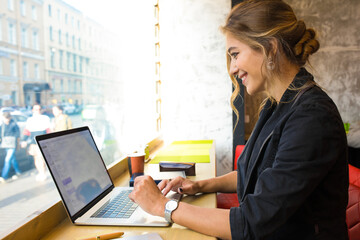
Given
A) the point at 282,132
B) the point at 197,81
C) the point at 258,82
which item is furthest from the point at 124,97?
the point at 282,132

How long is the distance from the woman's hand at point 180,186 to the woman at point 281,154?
25mm

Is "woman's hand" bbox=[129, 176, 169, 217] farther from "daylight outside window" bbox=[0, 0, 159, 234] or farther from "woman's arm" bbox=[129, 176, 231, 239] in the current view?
"daylight outside window" bbox=[0, 0, 159, 234]

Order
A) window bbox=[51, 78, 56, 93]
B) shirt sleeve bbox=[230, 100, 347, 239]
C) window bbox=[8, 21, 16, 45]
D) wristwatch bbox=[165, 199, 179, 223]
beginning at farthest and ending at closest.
A: window bbox=[51, 78, 56, 93] < window bbox=[8, 21, 16, 45] < wristwatch bbox=[165, 199, 179, 223] < shirt sleeve bbox=[230, 100, 347, 239]

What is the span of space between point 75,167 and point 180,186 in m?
0.45

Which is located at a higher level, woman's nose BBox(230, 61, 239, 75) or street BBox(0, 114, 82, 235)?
woman's nose BBox(230, 61, 239, 75)

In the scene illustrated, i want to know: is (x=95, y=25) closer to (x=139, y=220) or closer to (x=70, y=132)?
(x=70, y=132)

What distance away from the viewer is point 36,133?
48.3 inches

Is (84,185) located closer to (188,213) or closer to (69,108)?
(188,213)

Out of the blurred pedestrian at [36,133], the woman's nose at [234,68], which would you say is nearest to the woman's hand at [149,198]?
the blurred pedestrian at [36,133]

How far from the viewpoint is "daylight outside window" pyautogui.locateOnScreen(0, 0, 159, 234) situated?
3.48 feet

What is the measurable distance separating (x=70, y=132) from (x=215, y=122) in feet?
6.95

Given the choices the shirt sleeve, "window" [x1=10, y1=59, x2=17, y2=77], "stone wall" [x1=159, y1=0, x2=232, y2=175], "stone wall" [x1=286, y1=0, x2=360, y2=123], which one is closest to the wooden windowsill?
"window" [x1=10, y1=59, x2=17, y2=77]

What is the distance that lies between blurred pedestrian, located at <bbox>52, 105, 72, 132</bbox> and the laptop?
22 centimetres

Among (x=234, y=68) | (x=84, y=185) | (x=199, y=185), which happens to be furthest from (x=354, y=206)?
(x=84, y=185)
